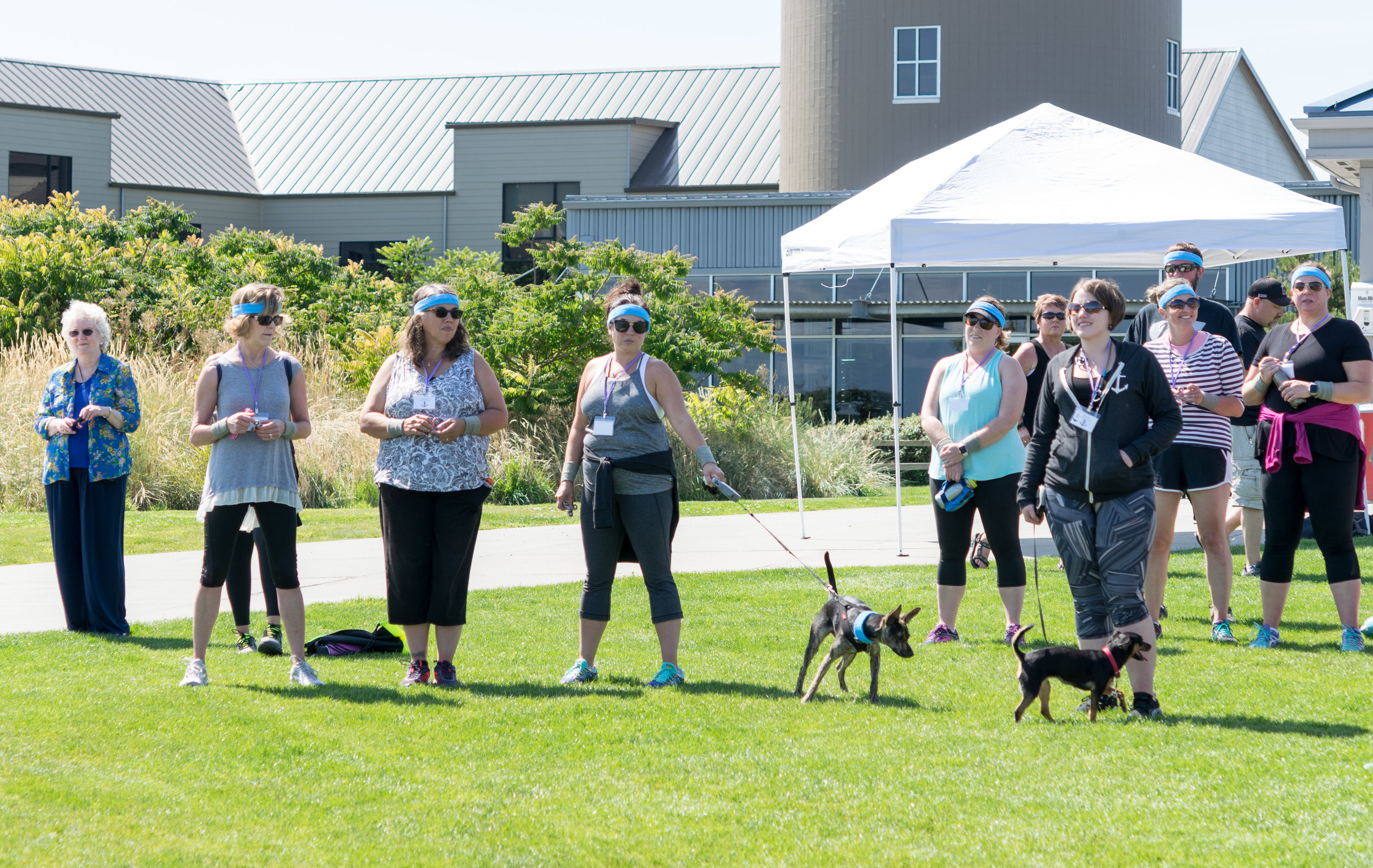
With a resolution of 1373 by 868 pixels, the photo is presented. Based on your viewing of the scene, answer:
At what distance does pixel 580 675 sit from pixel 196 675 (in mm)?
1737

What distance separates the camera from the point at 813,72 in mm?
27500

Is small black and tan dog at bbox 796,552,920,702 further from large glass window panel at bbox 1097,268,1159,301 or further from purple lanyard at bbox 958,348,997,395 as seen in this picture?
large glass window panel at bbox 1097,268,1159,301

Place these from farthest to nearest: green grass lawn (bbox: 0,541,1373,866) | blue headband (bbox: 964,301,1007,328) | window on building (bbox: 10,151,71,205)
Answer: window on building (bbox: 10,151,71,205)
blue headband (bbox: 964,301,1007,328)
green grass lawn (bbox: 0,541,1373,866)

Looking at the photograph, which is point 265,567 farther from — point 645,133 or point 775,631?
point 645,133

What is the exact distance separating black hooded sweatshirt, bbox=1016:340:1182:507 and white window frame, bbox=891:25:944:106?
73.9 ft

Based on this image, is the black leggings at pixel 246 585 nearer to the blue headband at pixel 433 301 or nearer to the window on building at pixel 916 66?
the blue headband at pixel 433 301

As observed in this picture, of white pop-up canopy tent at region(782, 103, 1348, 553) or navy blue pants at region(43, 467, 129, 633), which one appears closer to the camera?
navy blue pants at region(43, 467, 129, 633)

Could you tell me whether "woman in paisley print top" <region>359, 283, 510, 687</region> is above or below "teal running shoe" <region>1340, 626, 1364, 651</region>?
above

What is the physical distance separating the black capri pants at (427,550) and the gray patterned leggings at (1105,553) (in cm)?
251

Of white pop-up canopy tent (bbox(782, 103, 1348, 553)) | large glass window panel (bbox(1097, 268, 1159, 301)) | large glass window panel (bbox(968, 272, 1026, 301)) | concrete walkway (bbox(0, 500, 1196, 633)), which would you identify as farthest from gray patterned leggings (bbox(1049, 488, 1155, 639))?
large glass window panel (bbox(968, 272, 1026, 301))

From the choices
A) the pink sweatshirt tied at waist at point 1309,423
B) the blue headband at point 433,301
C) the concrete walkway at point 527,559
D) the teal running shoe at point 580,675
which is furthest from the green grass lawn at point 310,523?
the pink sweatshirt tied at waist at point 1309,423

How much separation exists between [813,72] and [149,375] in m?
16.2

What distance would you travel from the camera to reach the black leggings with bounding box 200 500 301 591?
593 cm

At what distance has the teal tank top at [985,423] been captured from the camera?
6.67m
